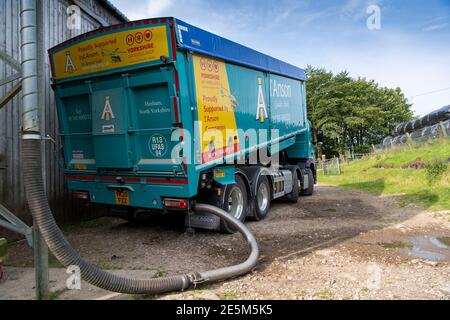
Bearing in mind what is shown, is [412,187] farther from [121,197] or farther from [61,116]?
[61,116]

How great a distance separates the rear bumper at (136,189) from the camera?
523 cm

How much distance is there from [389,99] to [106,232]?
52.8 m

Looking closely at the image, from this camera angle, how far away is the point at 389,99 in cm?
5128

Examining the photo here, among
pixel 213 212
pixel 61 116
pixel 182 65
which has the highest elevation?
pixel 182 65

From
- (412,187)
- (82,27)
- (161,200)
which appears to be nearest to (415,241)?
(161,200)

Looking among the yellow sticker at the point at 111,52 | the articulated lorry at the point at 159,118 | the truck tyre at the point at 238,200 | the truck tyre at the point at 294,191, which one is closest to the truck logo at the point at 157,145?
the articulated lorry at the point at 159,118

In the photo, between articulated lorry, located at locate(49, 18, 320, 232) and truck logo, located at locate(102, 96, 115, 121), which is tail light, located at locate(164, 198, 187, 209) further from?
truck logo, located at locate(102, 96, 115, 121)

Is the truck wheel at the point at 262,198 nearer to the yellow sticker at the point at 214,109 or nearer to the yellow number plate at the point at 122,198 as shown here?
the yellow sticker at the point at 214,109

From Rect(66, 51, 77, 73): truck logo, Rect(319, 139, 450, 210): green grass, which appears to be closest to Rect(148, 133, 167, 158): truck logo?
Rect(66, 51, 77, 73): truck logo

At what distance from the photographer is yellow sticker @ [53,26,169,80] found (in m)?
4.93

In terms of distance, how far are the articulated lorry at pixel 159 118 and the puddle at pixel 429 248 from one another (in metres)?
2.88

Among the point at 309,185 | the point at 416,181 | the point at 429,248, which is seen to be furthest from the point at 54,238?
the point at 416,181

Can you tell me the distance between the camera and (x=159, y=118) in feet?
17.1

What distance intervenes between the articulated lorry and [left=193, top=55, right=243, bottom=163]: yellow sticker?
0.02m
